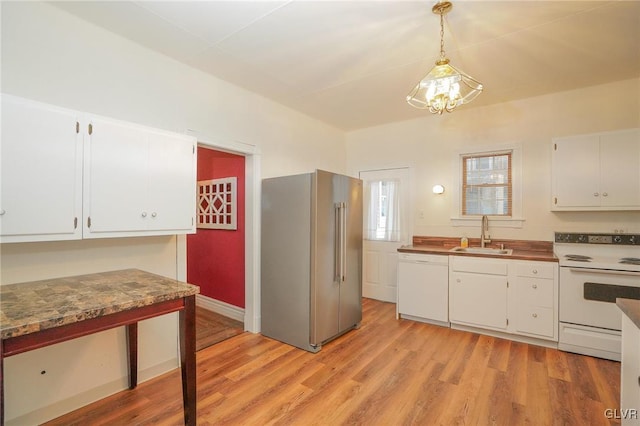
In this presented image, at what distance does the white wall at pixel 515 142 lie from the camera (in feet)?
10.2

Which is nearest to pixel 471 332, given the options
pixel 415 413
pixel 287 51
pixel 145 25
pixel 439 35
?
pixel 415 413

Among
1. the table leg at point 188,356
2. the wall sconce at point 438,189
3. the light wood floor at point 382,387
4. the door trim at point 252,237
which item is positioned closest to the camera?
the table leg at point 188,356

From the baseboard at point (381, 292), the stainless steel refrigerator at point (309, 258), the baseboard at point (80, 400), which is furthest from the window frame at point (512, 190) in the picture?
the baseboard at point (80, 400)

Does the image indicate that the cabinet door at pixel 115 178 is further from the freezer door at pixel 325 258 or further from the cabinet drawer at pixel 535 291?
the cabinet drawer at pixel 535 291

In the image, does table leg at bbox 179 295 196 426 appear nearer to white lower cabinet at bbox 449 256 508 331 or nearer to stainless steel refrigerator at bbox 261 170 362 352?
stainless steel refrigerator at bbox 261 170 362 352

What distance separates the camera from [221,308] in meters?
3.94

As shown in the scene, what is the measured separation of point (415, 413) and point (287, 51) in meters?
2.93

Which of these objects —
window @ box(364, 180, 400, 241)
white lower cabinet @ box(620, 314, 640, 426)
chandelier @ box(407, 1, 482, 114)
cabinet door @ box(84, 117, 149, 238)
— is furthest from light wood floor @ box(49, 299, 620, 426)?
chandelier @ box(407, 1, 482, 114)

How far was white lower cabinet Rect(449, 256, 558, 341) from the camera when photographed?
9.55 feet

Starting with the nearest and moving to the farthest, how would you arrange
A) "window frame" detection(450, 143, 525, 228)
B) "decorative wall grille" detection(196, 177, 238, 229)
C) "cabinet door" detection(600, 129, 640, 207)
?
"cabinet door" detection(600, 129, 640, 207), "window frame" detection(450, 143, 525, 228), "decorative wall grille" detection(196, 177, 238, 229)

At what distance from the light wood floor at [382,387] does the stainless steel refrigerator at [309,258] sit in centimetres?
24

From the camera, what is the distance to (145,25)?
215 centimetres

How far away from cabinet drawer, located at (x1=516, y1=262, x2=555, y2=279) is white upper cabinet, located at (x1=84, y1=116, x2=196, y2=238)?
3.21 metres

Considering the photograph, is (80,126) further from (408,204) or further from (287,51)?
(408,204)
